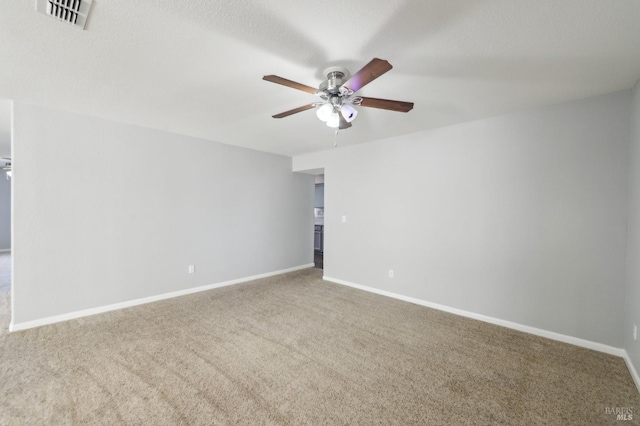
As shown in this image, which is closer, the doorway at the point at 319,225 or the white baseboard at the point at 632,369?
the white baseboard at the point at 632,369

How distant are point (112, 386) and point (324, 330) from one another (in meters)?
1.85

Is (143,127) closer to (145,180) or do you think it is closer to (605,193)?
(145,180)

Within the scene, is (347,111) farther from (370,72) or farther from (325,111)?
(370,72)

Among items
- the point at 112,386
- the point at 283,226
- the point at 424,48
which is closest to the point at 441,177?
the point at 424,48

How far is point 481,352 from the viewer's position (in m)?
2.51

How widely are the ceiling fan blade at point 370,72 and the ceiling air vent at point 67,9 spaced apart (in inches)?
60.8

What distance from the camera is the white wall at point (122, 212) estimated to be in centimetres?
296

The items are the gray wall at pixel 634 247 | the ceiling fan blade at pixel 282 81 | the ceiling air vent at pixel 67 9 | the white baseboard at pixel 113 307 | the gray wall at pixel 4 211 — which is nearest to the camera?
the ceiling air vent at pixel 67 9

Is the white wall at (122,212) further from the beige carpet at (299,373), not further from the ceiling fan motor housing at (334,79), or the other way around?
the ceiling fan motor housing at (334,79)

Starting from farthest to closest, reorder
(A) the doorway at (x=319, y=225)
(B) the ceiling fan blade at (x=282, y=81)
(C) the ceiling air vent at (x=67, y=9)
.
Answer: (A) the doorway at (x=319, y=225), (B) the ceiling fan blade at (x=282, y=81), (C) the ceiling air vent at (x=67, y=9)

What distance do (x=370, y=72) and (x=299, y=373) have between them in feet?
7.47

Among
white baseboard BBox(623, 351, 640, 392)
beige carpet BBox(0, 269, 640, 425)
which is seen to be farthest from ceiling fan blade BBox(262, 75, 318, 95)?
Answer: white baseboard BBox(623, 351, 640, 392)

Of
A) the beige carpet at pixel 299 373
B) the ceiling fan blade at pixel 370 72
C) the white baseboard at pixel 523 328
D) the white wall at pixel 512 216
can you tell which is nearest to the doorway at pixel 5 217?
the beige carpet at pixel 299 373

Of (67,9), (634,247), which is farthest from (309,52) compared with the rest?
(634,247)
